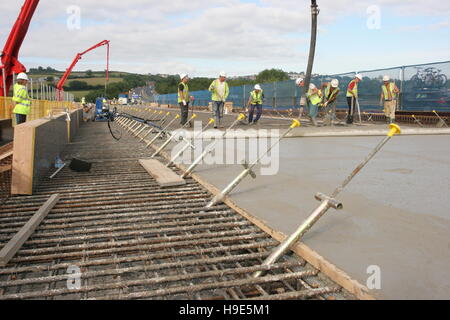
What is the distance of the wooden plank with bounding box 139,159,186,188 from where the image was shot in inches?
217

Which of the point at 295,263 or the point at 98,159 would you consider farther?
the point at 98,159

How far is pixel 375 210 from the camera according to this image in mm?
4203

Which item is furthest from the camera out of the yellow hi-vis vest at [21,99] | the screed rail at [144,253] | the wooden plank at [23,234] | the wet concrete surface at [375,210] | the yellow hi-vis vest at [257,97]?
the yellow hi-vis vest at [257,97]

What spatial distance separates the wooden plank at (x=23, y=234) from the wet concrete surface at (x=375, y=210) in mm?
1991

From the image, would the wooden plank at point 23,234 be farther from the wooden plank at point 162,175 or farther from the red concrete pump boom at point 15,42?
the red concrete pump boom at point 15,42

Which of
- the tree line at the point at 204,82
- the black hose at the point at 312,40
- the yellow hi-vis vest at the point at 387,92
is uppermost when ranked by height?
the tree line at the point at 204,82

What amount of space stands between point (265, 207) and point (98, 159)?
4.82 meters

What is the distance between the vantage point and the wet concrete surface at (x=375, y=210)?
2.77 metres

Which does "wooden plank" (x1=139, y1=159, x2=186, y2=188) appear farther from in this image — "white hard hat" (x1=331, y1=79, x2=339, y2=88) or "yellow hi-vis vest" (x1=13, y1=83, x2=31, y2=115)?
"white hard hat" (x1=331, y1=79, x2=339, y2=88)

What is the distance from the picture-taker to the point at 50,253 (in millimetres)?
3328

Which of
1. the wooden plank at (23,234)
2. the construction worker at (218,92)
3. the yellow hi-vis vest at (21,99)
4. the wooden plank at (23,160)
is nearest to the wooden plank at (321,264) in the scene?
the wooden plank at (23,234)

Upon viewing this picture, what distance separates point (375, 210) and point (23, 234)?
3291mm

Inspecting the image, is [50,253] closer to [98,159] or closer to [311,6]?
[98,159]
